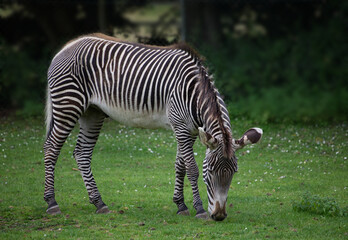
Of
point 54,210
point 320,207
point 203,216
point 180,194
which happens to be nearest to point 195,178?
point 180,194

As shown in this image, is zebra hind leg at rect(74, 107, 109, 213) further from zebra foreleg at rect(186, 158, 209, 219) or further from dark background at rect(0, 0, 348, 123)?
dark background at rect(0, 0, 348, 123)

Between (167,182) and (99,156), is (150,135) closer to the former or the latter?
(99,156)

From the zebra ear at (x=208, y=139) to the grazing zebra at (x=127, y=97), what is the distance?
1.31ft

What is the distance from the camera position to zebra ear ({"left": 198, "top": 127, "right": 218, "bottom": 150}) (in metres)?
6.48

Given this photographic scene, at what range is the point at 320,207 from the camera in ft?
24.9

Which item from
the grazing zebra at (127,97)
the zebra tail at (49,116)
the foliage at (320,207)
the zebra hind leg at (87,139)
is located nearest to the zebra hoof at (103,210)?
the grazing zebra at (127,97)

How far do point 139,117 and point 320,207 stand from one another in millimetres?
3032

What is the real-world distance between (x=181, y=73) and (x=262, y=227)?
247cm

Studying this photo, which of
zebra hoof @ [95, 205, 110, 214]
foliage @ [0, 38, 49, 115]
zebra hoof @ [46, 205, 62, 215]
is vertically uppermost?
zebra hoof @ [46, 205, 62, 215]

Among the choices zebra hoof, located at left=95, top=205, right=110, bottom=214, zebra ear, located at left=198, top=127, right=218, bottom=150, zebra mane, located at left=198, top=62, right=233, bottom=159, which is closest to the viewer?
zebra ear, located at left=198, top=127, right=218, bottom=150

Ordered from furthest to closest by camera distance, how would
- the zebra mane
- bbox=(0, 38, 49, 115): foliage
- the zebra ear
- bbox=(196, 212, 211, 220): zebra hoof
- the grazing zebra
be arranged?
bbox=(0, 38, 49, 115): foliage
bbox=(196, 212, 211, 220): zebra hoof
the grazing zebra
the zebra mane
the zebra ear

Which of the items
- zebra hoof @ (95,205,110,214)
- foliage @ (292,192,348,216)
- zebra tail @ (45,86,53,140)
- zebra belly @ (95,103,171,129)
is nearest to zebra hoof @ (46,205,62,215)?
zebra hoof @ (95,205,110,214)

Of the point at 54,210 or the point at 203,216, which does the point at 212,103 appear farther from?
the point at 54,210

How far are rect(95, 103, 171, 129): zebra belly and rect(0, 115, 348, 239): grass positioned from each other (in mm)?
1349
